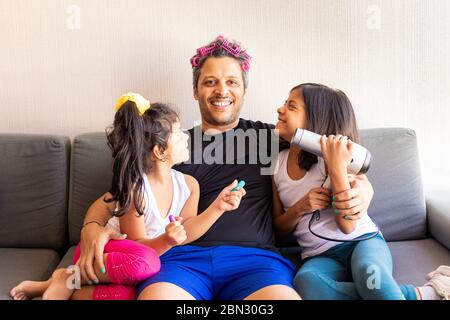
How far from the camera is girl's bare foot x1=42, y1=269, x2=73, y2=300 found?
142 cm

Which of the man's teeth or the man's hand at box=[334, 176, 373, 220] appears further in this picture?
the man's teeth

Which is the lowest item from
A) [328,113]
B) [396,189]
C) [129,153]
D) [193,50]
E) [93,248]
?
[93,248]

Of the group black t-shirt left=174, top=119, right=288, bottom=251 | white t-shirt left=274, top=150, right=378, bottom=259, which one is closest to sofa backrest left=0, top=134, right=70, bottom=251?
black t-shirt left=174, top=119, right=288, bottom=251

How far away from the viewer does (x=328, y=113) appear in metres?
1.61

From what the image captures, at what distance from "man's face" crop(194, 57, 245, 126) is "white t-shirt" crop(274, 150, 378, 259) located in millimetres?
233

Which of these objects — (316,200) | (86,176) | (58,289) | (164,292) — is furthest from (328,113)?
(58,289)

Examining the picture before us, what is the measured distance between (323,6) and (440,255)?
0.99m

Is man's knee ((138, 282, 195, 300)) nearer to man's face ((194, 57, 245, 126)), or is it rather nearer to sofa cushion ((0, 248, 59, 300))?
sofa cushion ((0, 248, 59, 300))

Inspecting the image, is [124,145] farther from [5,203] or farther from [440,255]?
[440,255]

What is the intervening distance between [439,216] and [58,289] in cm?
126

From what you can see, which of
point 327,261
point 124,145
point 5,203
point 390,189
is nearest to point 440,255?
point 390,189

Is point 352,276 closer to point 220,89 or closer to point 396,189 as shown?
point 396,189

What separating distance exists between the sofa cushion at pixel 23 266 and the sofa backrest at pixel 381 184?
125 mm

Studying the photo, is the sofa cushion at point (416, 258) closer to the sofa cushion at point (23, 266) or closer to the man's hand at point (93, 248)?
the man's hand at point (93, 248)
